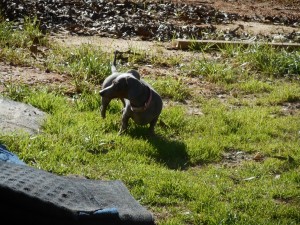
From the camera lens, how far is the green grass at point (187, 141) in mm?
5867

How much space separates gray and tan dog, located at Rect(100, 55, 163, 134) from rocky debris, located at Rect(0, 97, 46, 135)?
2.60ft

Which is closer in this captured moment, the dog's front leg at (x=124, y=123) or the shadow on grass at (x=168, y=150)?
the shadow on grass at (x=168, y=150)

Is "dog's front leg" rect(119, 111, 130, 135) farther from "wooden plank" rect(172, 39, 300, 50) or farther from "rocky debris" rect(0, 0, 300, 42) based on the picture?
"rocky debris" rect(0, 0, 300, 42)

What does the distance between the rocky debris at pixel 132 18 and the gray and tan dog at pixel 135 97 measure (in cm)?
440

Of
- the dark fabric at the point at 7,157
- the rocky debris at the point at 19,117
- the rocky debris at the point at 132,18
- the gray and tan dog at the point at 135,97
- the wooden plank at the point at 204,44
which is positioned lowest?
the rocky debris at the point at 132,18

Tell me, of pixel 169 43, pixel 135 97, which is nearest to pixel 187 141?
pixel 135 97

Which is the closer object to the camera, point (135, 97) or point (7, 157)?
point (7, 157)

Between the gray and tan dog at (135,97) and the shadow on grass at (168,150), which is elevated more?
the gray and tan dog at (135,97)

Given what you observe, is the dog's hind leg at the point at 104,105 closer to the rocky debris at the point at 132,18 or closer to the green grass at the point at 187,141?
the green grass at the point at 187,141

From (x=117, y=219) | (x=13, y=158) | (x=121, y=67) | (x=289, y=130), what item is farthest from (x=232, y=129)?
(x=117, y=219)

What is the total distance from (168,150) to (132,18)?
19.3ft

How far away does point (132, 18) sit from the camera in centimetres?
1249

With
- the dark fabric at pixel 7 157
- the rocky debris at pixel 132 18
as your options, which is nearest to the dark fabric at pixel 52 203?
the dark fabric at pixel 7 157

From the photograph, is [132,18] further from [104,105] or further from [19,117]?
[19,117]
